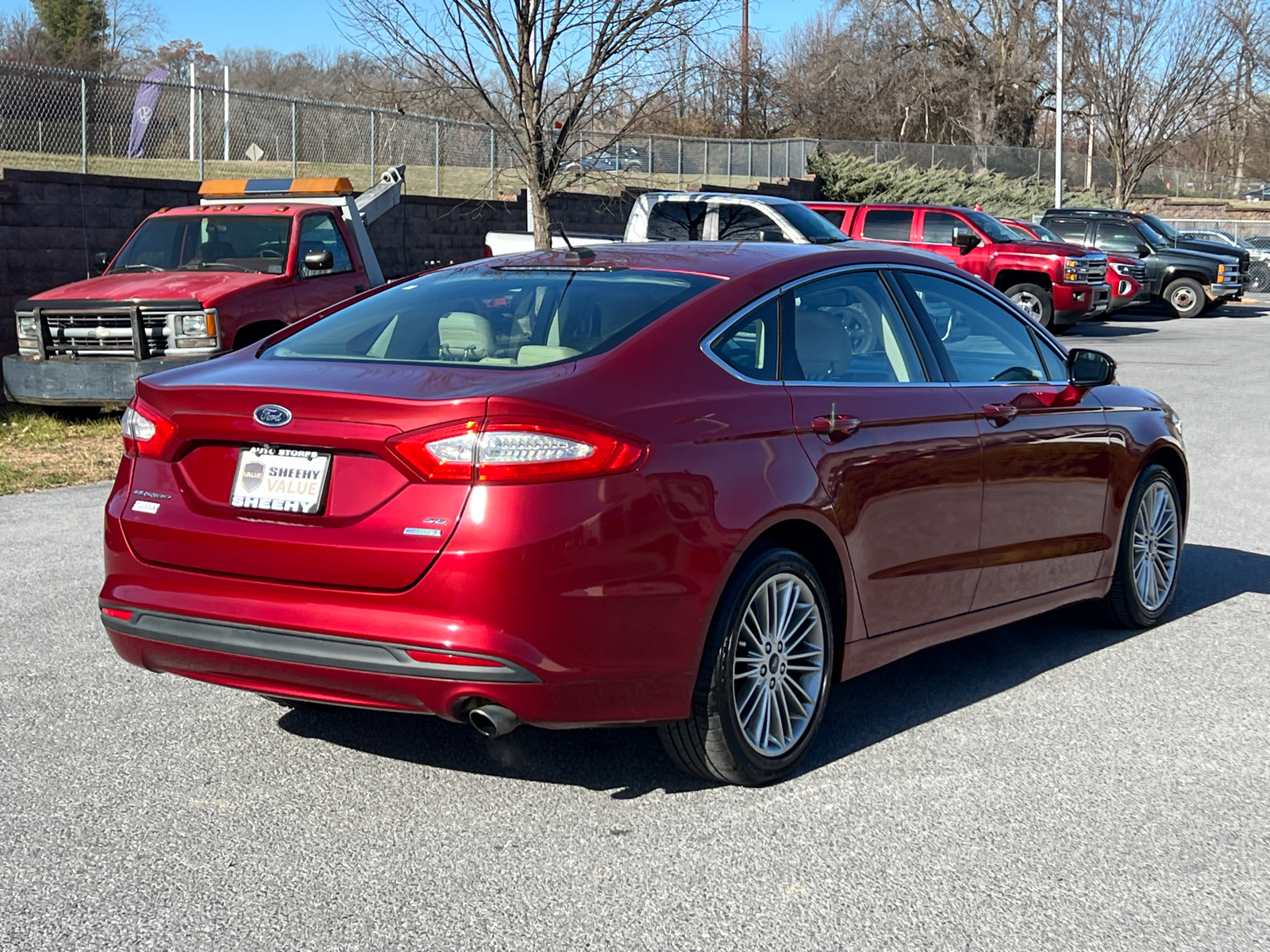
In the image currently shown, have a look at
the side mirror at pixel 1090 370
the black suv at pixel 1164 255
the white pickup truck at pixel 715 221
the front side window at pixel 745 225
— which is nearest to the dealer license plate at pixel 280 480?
the side mirror at pixel 1090 370

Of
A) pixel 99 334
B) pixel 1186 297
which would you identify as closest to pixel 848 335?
pixel 99 334

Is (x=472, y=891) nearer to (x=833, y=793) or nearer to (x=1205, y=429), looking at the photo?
(x=833, y=793)

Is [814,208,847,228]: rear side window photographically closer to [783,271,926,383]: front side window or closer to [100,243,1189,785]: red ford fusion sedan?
[100,243,1189,785]: red ford fusion sedan

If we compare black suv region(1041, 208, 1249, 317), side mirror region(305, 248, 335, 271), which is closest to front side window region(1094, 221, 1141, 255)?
black suv region(1041, 208, 1249, 317)

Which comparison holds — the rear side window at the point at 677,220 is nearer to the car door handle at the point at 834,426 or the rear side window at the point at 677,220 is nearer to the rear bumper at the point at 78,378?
the rear bumper at the point at 78,378

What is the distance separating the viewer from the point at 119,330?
483 inches

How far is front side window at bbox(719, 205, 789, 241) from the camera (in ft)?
60.4

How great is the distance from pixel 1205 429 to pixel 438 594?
11.5 metres

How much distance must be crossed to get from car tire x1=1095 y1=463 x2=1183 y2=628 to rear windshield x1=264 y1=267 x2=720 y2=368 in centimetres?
269

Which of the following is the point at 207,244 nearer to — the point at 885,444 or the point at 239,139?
the point at 239,139

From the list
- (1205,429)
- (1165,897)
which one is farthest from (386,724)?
(1205,429)

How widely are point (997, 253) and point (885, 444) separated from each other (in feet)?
69.9

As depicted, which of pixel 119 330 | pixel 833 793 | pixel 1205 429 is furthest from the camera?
pixel 1205 429

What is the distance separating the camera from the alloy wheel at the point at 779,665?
15.0 ft
